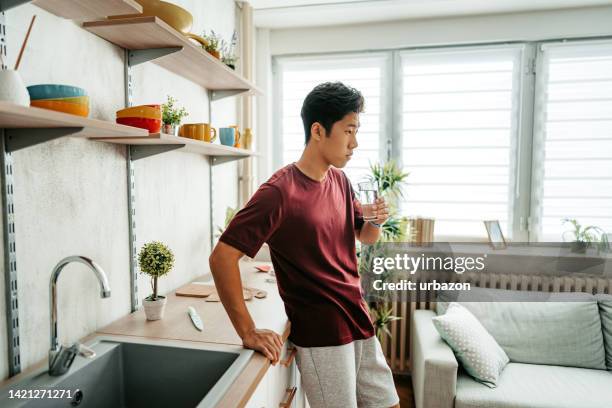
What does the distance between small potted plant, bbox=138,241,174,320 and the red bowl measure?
A: 44 centimetres

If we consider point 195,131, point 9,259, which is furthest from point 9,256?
point 195,131

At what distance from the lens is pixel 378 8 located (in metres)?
2.76

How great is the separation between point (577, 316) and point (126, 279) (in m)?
2.45

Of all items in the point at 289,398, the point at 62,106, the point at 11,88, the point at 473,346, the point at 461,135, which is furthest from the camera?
the point at 461,135

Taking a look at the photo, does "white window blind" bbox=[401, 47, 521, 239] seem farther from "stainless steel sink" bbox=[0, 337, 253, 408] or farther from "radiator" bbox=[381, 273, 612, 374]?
"stainless steel sink" bbox=[0, 337, 253, 408]

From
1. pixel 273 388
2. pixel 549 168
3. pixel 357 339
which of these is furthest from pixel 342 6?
pixel 273 388

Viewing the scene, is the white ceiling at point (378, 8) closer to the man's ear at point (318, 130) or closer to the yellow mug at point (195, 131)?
the yellow mug at point (195, 131)

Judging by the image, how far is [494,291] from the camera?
2639mm

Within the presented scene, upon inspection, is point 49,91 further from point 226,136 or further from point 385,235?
point 385,235

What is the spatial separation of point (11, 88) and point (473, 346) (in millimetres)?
2177

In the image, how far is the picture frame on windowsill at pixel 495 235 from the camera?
9.44 feet

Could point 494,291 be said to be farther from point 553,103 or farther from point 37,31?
point 37,31

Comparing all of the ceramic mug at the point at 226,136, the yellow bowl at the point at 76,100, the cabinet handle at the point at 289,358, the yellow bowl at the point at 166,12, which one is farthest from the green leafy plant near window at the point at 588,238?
the yellow bowl at the point at 76,100

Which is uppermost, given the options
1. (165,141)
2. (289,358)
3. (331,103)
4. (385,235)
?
(331,103)
